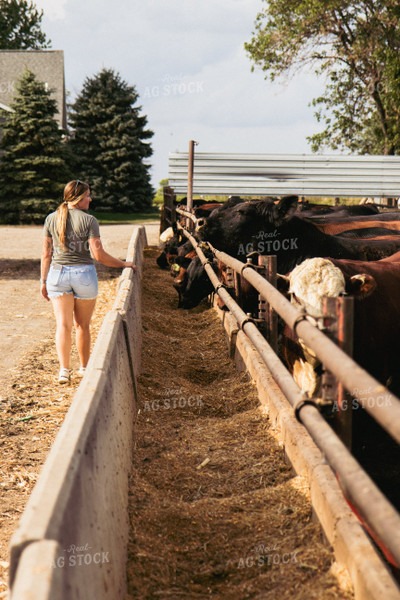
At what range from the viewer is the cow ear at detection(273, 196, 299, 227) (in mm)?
6811

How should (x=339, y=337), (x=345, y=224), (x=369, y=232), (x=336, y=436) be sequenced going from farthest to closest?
(x=345, y=224) < (x=369, y=232) < (x=339, y=337) < (x=336, y=436)

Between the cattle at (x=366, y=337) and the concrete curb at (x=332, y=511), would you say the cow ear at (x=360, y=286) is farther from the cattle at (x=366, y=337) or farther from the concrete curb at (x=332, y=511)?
the concrete curb at (x=332, y=511)

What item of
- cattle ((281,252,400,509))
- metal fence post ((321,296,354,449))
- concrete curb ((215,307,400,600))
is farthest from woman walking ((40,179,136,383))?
metal fence post ((321,296,354,449))

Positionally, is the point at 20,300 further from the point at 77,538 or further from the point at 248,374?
the point at 77,538

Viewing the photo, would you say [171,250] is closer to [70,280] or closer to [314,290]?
[70,280]

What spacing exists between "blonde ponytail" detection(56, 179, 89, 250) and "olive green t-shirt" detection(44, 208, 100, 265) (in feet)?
0.19

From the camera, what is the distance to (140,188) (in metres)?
39.5

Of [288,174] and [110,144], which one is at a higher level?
[110,144]

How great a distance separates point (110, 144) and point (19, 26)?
2948cm

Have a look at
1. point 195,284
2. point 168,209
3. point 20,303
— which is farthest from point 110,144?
point 195,284

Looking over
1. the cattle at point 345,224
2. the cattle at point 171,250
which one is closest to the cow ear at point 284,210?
the cattle at point 345,224

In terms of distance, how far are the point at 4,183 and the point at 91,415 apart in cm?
2773

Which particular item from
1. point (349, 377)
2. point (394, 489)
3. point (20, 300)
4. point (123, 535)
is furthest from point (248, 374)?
point (20, 300)

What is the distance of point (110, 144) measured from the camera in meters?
37.9
